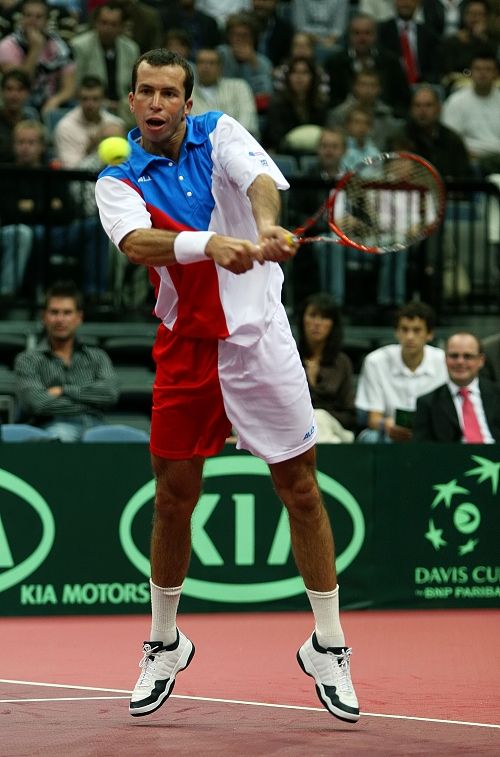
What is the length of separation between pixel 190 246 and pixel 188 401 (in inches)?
30.4

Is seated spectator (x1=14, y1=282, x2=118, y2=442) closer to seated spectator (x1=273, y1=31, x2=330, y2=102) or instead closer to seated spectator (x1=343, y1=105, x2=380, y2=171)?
seated spectator (x1=343, y1=105, x2=380, y2=171)

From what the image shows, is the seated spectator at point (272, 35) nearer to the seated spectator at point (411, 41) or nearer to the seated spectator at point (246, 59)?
the seated spectator at point (246, 59)

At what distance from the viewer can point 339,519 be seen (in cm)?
838

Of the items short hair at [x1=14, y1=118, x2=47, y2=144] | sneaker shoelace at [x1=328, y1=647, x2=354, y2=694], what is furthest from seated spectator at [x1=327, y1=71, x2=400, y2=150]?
sneaker shoelace at [x1=328, y1=647, x2=354, y2=694]

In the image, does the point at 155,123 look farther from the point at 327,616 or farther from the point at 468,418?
the point at 468,418

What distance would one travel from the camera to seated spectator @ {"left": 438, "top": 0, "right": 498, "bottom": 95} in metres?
13.6

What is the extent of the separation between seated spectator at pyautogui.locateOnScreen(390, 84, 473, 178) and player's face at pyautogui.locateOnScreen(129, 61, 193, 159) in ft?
23.7

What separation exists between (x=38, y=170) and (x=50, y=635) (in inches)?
182

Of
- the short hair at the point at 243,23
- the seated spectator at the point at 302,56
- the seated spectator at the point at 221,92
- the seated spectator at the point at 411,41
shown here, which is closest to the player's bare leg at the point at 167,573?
the seated spectator at the point at 221,92

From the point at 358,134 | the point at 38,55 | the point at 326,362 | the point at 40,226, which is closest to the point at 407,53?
the point at 358,134

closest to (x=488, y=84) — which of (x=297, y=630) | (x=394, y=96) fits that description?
(x=394, y=96)

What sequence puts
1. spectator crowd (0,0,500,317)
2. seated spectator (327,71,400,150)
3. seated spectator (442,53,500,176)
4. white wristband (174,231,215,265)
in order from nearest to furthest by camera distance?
white wristband (174,231,215,265) < spectator crowd (0,0,500,317) < seated spectator (327,71,400,150) < seated spectator (442,53,500,176)

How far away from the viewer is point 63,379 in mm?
9336

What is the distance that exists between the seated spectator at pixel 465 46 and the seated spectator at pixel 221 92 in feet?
8.00
